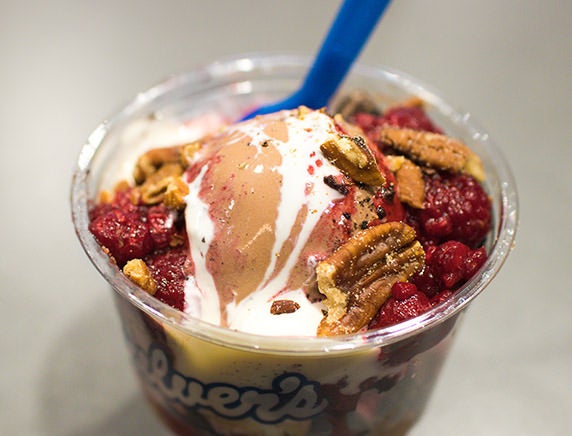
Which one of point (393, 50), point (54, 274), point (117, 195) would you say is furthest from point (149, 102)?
point (393, 50)

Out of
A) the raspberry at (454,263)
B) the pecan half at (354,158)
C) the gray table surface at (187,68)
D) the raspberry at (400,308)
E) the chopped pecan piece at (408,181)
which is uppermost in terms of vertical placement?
the pecan half at (354,158)

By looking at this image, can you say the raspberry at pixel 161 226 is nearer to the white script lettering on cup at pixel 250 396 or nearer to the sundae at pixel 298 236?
the sundae at pixel 298 236

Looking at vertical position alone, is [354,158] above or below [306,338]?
above

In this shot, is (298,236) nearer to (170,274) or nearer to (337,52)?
(170,274)

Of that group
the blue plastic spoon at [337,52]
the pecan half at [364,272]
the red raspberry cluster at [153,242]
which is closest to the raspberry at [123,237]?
the red raspberry cluster at [153,242]

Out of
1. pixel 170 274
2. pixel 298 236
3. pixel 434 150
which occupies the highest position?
pixel 434 150

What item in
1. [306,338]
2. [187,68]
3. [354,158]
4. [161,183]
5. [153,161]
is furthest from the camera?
[187,68]

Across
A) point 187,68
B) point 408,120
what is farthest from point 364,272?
point 187,68
